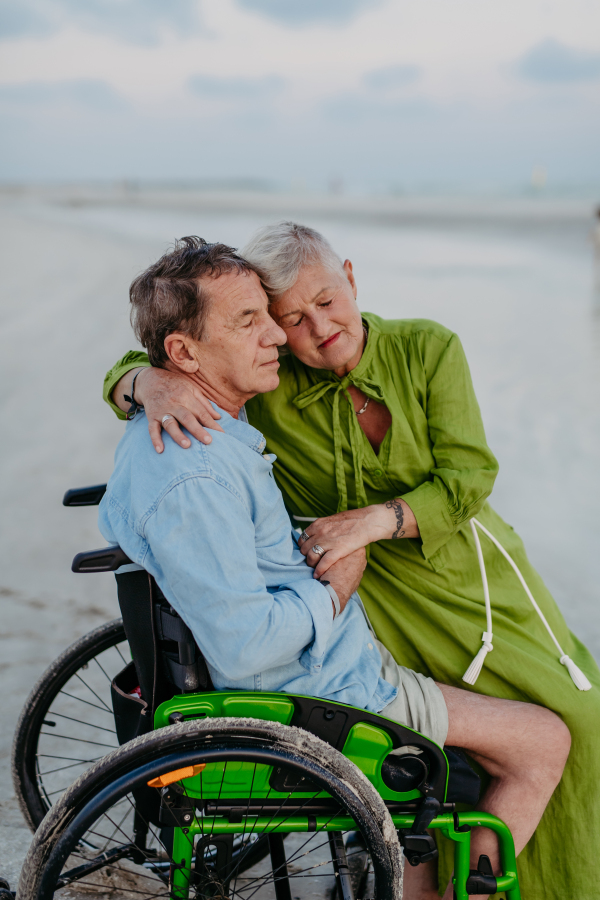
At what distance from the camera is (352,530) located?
1688 millimetres

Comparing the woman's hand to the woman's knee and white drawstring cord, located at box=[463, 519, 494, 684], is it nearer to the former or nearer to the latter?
white drawstring cord, located at box=[463, 519, 494, 684]

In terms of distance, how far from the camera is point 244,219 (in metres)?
23.7

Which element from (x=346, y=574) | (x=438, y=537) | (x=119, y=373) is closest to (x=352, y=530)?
(x=346, y=574)

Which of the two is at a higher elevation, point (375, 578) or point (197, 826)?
point (375, 578)

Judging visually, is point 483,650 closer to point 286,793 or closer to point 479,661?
point 479,661

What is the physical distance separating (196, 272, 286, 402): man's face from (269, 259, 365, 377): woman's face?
128 mm

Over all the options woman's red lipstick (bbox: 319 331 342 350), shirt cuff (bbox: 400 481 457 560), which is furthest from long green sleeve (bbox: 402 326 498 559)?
woman's red lipstick (bbox: 319 331 342 350)

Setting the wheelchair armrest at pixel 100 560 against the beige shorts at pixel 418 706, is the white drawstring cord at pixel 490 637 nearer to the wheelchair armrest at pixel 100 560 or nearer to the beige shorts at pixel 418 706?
the beige shorts at pixel 418 706

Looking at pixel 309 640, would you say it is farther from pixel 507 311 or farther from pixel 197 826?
pixel 507 311

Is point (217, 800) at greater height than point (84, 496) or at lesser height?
lesser

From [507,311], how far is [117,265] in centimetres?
591

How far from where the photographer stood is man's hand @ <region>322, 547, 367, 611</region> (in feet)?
5.40

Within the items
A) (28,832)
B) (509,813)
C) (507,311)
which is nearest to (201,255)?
(509,813)

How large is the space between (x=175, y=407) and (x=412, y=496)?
61 centimetres
